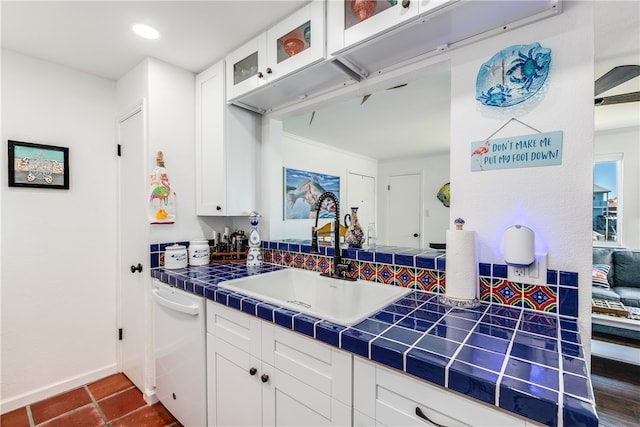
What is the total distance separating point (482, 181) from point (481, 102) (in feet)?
1.06

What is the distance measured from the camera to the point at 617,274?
3.16 m

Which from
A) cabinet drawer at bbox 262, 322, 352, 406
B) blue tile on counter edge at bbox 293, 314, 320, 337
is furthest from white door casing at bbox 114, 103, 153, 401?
blue tile on counter edge at bbox 293, 314, 320, 337

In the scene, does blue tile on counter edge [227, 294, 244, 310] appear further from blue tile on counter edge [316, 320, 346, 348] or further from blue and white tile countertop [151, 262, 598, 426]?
blue tile on counter edge [316, 320, 346, 348]

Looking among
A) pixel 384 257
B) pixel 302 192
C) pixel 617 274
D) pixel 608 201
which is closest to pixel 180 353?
pixel 384 257

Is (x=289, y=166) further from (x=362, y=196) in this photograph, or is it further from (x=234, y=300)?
(x=234, y=300)

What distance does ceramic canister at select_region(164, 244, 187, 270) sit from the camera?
1845 mm

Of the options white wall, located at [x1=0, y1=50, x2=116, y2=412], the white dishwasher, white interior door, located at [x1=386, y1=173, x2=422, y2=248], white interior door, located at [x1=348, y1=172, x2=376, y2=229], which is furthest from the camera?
white interior door, located at [x1=386, y1=173, x2=422, y2=248]

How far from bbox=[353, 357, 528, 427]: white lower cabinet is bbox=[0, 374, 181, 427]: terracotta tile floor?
4.84ft

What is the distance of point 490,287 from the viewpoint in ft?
3.67

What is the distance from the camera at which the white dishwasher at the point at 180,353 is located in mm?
1443

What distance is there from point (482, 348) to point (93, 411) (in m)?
2.29

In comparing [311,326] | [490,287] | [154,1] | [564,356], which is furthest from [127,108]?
[564,356]

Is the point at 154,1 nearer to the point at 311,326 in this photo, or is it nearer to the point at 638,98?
the point at 311,326

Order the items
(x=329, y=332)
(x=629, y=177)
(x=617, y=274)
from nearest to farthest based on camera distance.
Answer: (x=329, y=332), (x=617, y=274), (x=629, y=177)
